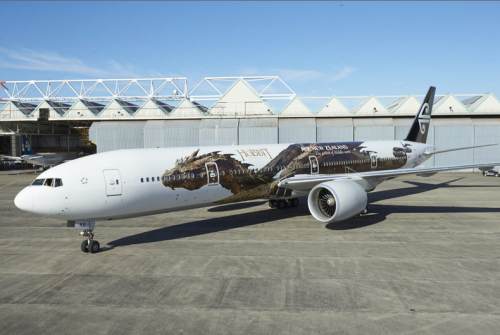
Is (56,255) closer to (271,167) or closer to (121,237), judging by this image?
(121,237)

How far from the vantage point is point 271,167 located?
20500 mm

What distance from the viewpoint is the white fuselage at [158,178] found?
1443 cm

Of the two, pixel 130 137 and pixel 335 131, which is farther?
pixel 130 137

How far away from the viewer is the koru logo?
99.3 ft

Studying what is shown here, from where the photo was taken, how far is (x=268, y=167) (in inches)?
803

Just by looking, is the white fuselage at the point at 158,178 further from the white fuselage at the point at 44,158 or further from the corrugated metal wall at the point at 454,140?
the white fuselage at the point at 44,158

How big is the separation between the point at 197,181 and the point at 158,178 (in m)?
1.93

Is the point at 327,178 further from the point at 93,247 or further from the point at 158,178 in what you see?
the point at 93,247

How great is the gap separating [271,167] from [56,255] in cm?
1116

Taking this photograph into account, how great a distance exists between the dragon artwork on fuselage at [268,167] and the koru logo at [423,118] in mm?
6233

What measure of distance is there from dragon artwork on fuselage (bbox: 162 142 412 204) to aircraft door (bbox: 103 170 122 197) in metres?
1.92

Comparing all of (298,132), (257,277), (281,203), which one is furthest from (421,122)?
(298,132)

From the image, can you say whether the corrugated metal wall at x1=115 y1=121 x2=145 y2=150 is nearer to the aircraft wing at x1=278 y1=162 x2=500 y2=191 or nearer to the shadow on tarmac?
the shadow on tarmac

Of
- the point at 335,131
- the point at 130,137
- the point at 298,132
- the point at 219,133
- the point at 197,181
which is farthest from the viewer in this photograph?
the point at 130,137
